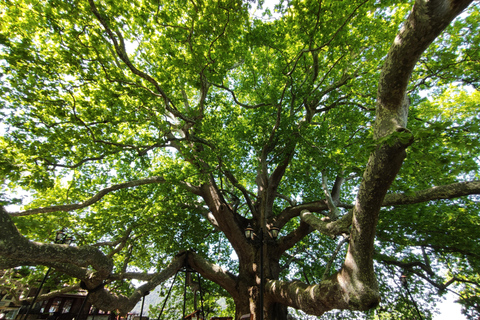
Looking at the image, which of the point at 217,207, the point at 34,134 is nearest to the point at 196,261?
the point at 217,207

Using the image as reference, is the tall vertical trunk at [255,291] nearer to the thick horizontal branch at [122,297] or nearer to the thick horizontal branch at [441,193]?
the thick horizontal branch at [122,297]

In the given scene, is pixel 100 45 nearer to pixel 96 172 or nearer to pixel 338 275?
pixel 96 172

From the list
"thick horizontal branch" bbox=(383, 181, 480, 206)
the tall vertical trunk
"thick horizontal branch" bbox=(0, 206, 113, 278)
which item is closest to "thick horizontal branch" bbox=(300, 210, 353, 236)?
"thick horizontal branch" bbox=(383, 181, 480, 206)

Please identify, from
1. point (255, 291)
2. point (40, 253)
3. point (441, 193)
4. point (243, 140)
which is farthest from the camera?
point (243, 140)

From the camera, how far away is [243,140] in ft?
25.5

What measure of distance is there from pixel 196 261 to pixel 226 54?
5955 mm

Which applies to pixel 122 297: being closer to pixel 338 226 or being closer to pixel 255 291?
pixel 255 291

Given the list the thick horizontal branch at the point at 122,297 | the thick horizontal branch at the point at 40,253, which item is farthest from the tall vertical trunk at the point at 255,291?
the thick horizontal branch at the point at 40,253

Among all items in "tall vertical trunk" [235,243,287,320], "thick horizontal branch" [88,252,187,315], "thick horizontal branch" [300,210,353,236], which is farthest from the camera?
"tall vertical trunk" [235,243,287,320]

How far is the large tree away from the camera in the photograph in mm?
3285

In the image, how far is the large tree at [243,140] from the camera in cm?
329

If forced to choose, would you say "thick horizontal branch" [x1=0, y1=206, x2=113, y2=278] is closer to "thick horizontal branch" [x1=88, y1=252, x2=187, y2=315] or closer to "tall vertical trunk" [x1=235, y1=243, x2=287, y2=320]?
"thick horizontal branch" [x1=88, y1=252, x2=187, y2=315]

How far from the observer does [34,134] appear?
5.73m

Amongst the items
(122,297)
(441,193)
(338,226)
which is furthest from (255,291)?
(441,193)
